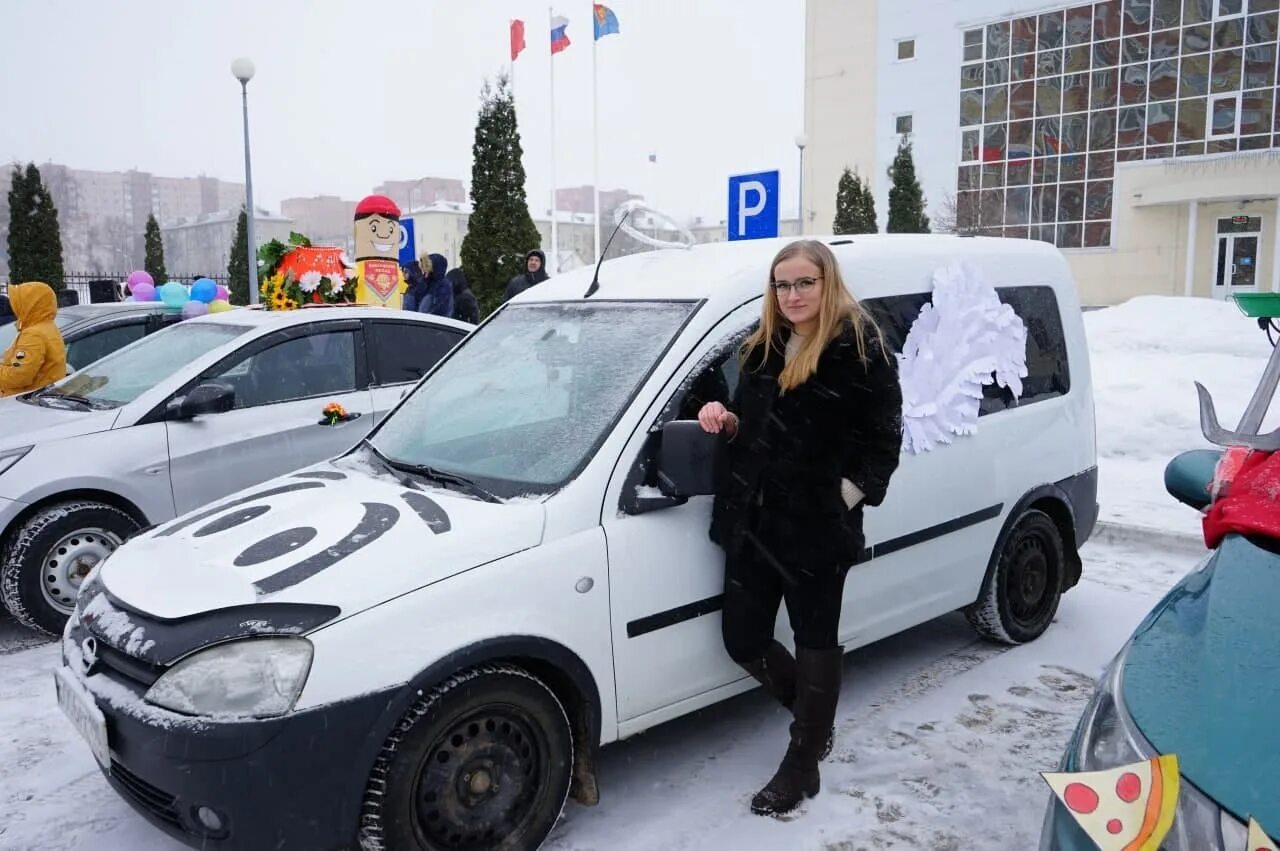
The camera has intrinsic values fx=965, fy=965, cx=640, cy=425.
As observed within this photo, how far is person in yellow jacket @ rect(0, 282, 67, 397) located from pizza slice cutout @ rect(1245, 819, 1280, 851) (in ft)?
22.4

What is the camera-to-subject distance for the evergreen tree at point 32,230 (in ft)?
82.1

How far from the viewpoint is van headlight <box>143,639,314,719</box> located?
8.12 feet

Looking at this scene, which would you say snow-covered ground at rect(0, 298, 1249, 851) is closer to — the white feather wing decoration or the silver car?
the silver car

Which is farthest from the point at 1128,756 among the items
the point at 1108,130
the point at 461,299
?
the point at 1108,130

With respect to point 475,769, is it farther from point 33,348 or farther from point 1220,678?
point 33,348

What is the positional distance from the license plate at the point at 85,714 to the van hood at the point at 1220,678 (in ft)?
8.66

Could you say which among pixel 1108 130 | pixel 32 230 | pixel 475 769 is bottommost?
pixel 475 769

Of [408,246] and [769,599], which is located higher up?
[408,246]

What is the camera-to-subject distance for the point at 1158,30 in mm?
33719

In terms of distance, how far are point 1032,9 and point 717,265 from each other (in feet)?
129

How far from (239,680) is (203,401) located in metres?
3.15

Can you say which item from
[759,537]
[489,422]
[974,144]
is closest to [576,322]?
[489,422]

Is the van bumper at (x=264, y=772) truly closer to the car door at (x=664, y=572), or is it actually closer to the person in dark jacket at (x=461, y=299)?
the car door at (x=664, y=572)

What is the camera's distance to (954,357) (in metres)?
4.15
